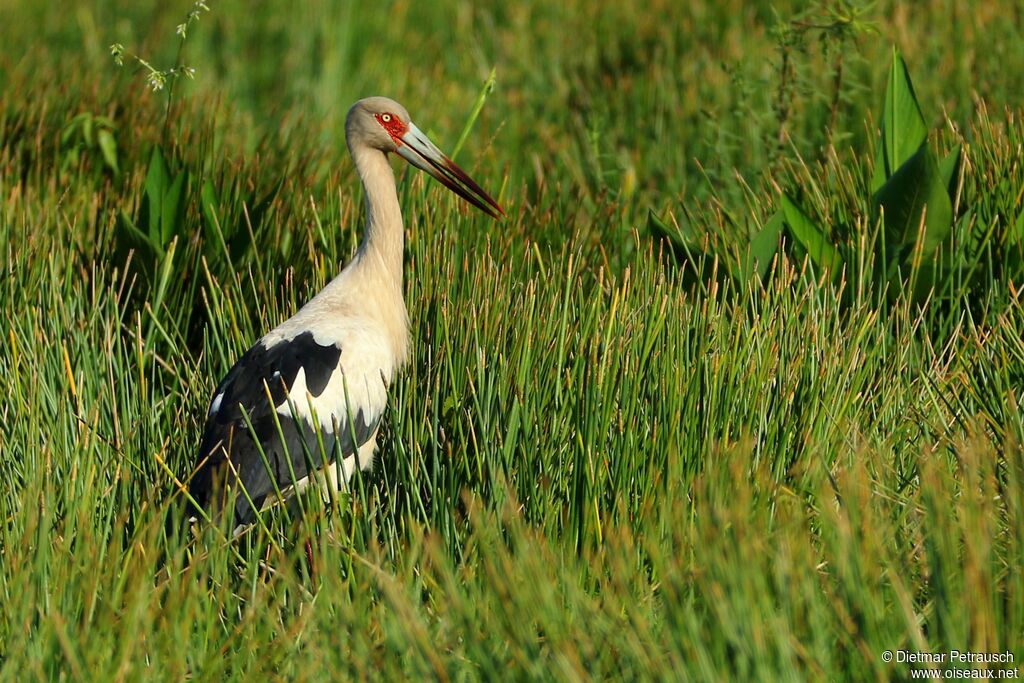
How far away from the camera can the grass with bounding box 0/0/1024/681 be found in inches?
76.3

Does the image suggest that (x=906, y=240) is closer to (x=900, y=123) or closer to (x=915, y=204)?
(x=915, y=204)

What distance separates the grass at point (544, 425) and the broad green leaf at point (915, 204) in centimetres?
10

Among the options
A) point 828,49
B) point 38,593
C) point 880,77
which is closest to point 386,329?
point 38,593

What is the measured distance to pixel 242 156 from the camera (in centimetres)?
437

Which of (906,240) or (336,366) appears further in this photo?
(906,240)

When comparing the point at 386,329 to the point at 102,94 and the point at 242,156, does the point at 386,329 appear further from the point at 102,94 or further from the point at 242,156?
the point at 102,94

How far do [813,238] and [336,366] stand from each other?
148cm

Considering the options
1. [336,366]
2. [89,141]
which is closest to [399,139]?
[336,366]

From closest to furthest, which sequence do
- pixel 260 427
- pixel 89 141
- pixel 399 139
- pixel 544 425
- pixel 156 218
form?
pixel 544 425, pixel 260 427, pixel 399 139, pixel 156 218, pixel 89 141

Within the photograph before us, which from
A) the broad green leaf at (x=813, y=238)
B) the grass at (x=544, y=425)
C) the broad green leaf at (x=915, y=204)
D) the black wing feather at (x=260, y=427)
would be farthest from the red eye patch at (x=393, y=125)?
the broad green leaf at (x=915, y=204)

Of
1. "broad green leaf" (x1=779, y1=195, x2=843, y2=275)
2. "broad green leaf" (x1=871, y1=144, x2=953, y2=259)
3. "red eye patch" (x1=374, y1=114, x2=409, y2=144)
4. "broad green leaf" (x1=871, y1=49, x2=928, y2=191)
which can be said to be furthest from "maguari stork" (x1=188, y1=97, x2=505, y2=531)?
"broad green leaf" (x1=871, y1=49, x2=928, y2=191)

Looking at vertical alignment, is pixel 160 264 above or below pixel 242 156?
below

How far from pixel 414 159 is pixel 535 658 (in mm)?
1963

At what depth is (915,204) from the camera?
360 cm
